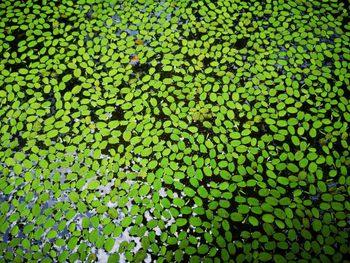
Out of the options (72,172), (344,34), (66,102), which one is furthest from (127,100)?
(344,34)

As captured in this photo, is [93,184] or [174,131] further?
[174,131]

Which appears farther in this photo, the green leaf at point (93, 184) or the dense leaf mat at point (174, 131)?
the green leaf at point (93, 184)

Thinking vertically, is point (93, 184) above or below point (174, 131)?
below

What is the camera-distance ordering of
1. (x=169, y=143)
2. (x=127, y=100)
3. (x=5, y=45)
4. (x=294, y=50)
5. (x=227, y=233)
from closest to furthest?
(x=227, y=233) → (x=169, y=143) → (x=127, y=100) → (x=294, y=50) → (x=5, y=45)

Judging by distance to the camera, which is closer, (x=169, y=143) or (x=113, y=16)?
(x=169, y=143)

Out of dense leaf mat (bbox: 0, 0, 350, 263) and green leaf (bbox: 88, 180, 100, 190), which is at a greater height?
dense leaf mat (bbox: 0, 0, 350, 263)

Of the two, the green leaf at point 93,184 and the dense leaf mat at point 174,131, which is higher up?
the dense leaf mat at point 174,131

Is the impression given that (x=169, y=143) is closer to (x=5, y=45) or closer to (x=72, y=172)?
(x=72, y=172)

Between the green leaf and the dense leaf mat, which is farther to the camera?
the green leaf
